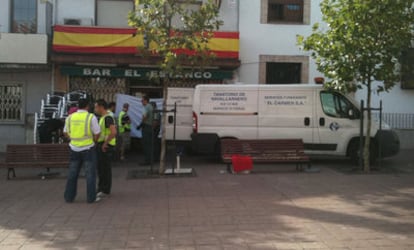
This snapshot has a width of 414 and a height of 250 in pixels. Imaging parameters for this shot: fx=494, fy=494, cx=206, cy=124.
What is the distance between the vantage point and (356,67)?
1129 centimetres

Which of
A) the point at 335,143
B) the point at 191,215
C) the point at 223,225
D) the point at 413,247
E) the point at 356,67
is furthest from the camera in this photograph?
the point at 335,143

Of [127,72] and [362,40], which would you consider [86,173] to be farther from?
[127,72]

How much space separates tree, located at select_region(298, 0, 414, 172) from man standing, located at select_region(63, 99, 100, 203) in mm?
5758

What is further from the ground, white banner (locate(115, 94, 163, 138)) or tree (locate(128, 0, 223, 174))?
tree (locate(128, 0, 223, 174))

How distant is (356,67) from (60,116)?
8.76 meters

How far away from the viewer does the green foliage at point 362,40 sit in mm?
10875

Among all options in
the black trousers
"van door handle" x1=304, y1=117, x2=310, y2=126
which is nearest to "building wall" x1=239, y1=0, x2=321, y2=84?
"van door handle" x1=304, y1=117, x2=310, y2=126

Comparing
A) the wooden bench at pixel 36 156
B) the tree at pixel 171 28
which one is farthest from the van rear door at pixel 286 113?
the wooden bench at pixel 36 156

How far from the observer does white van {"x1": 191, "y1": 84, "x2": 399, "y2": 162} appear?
13008mm

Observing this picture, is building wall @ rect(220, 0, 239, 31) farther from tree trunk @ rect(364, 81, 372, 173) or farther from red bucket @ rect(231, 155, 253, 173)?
red bucket @ rect(231, 155, 253, 173)

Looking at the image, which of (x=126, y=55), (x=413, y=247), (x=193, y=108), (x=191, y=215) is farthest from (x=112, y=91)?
(x=413, y=247)

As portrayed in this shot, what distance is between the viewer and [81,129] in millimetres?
8391

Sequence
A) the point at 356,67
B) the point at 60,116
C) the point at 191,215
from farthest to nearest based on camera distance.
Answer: the point at 60,116 → the point at 356,67 → the point at 191,215

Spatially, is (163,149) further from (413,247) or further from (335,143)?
(413,247)
